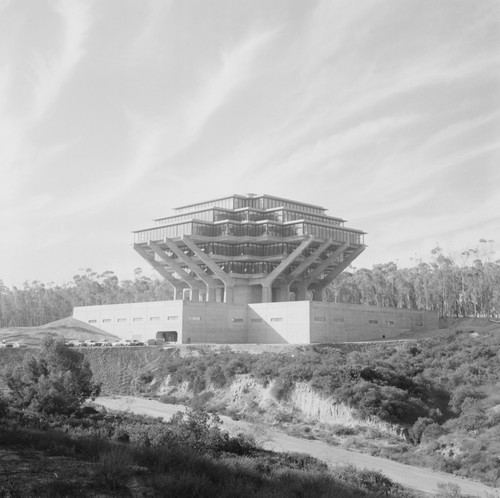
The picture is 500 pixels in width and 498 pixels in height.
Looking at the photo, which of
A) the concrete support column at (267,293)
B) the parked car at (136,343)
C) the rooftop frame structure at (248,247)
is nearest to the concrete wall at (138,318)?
the parked car at (136,343)

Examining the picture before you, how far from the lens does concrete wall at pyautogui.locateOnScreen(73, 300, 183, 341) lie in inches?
2953

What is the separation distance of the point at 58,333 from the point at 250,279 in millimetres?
32154

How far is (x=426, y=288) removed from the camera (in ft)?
374

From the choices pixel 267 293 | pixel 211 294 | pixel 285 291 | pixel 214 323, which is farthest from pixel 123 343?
pixel 285 291

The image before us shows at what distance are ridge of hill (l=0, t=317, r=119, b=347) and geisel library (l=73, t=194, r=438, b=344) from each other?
174 cm

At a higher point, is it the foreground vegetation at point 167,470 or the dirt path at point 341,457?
the foreground vegetation at point 167,470

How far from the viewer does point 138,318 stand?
7962 cm

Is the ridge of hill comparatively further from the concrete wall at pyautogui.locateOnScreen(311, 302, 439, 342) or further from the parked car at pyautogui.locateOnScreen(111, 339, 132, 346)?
the concrete wall at pyautogui.locateOnScreen(311, 302, 439, 342)

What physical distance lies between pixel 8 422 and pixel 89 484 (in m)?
14.4

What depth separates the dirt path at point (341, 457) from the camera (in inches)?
1160

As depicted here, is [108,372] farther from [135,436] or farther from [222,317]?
[135,436]

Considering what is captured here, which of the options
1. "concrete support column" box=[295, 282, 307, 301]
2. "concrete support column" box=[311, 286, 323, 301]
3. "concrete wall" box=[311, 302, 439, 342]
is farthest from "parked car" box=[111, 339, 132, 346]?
"concrete support column" box=[311, 286, 323, 301]

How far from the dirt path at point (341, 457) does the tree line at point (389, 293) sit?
75.8 meters

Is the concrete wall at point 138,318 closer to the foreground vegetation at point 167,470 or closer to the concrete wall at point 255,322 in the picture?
the concrete wall at point 255,322
